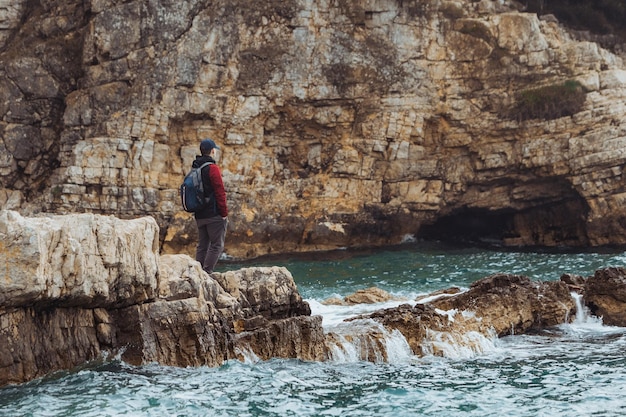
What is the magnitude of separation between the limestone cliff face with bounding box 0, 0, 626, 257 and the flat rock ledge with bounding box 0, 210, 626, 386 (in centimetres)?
1525

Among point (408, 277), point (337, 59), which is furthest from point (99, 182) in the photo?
point (408, 277)

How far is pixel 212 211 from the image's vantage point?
38.1 ft

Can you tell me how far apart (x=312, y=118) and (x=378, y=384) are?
19.3m

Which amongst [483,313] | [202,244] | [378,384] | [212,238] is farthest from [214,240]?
[483,313]

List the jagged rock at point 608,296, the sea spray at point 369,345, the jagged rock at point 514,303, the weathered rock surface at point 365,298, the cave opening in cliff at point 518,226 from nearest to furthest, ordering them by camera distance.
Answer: the sea spray at point 369,345 < the jagged rock at point 514,303 < the jagged rock at point 608,296 < the weathered rock surface at point 365,298 < the cave opening in cliff at point 518,226

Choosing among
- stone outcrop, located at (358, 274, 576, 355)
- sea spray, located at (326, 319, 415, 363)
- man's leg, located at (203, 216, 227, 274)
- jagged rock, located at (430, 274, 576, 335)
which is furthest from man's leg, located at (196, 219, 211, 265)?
jagged rock, located at (430, 274, 576, 335)

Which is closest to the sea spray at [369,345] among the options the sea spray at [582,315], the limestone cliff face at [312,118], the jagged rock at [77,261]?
the jagged rock at [77,261]

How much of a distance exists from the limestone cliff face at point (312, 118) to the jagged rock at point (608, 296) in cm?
1262

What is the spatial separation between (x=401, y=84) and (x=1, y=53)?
13.7 meters

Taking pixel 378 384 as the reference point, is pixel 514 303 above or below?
above

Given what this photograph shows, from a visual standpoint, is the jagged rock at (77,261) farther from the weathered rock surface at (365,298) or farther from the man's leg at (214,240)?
the weathered rock surface at (365,298)

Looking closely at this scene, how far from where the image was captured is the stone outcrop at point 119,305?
848 centimetres

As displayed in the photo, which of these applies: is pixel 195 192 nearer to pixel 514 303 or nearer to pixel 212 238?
pixel 212 238

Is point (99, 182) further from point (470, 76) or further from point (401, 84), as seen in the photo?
point (470, 76)
